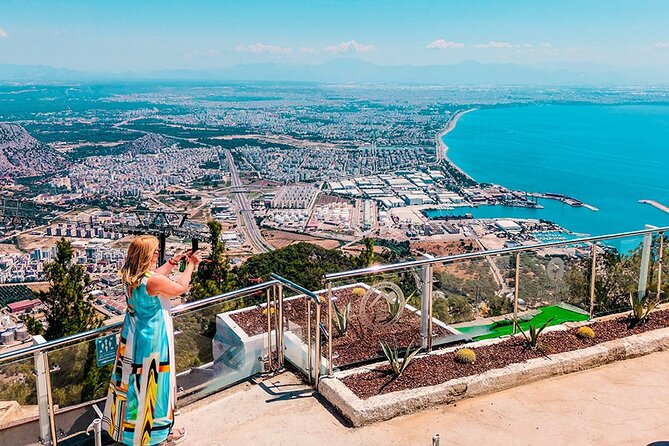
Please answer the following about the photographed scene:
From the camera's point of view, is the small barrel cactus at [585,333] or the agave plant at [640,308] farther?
the agave plant at [640,308]

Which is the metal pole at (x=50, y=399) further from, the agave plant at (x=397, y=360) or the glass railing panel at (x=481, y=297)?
the glass railing panel at (x=481, y=297)

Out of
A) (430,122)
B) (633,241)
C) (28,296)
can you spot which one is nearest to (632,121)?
(430,122)

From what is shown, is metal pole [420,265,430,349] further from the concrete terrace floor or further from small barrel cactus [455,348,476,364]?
the concrete terrace floor

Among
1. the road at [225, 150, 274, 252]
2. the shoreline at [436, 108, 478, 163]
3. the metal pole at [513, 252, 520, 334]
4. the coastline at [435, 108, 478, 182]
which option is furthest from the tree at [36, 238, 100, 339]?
the shoreline at [436, 108, 478, 163]

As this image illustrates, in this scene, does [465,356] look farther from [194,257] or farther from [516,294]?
[194,257]

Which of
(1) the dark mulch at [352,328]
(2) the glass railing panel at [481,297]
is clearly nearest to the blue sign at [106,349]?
(1) the dark mulch at [352,328]
